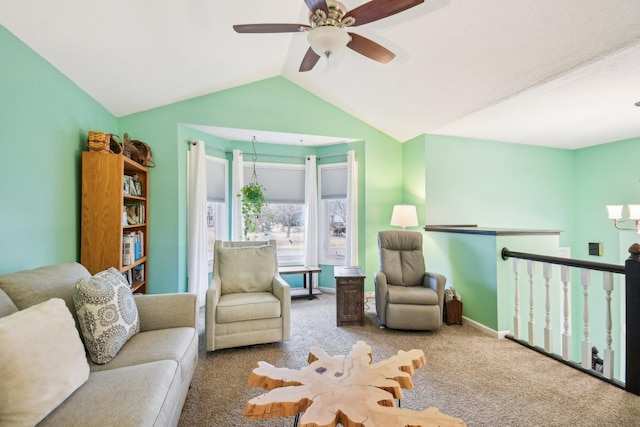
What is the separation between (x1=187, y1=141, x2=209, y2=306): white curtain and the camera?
12.3 ft

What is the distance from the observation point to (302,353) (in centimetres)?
261

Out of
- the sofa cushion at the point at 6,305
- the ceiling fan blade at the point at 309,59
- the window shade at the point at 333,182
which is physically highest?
the ceiling fan blade at the point at 309,59

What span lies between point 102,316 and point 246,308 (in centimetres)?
117

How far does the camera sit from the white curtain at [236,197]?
4348 millimetres

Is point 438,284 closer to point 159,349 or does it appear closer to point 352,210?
point 352,210

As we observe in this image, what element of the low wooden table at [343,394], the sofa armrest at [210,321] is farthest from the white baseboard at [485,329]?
the sofa armrest at [210,321]

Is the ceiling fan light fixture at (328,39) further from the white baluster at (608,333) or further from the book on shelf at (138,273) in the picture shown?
the book on shelf at (138,273)

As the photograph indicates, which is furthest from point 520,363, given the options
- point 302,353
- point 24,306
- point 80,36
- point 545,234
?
point 80,36

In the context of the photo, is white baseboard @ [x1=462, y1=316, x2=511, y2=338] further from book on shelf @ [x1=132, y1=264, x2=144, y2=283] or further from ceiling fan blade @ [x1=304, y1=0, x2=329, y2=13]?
book on shelf @ [x1=132, y1=264, x2=144, y2=283]

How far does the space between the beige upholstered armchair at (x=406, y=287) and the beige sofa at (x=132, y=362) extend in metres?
1.94

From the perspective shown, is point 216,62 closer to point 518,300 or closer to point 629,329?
point 518,300

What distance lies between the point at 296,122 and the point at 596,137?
14.4ft

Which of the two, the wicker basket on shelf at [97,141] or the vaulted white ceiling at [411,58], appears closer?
the vaulted white ceiling at [411,58]

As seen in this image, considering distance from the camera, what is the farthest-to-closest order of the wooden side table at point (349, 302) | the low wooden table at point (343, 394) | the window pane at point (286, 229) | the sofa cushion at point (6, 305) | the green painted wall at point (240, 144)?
the window pane at point (286, 229) → the green painted wall at point (240, 144) → the wooden side table at point (349, 302) → the sofa cushion at point (6, 305) → the low wooden table at point (343, 394)
